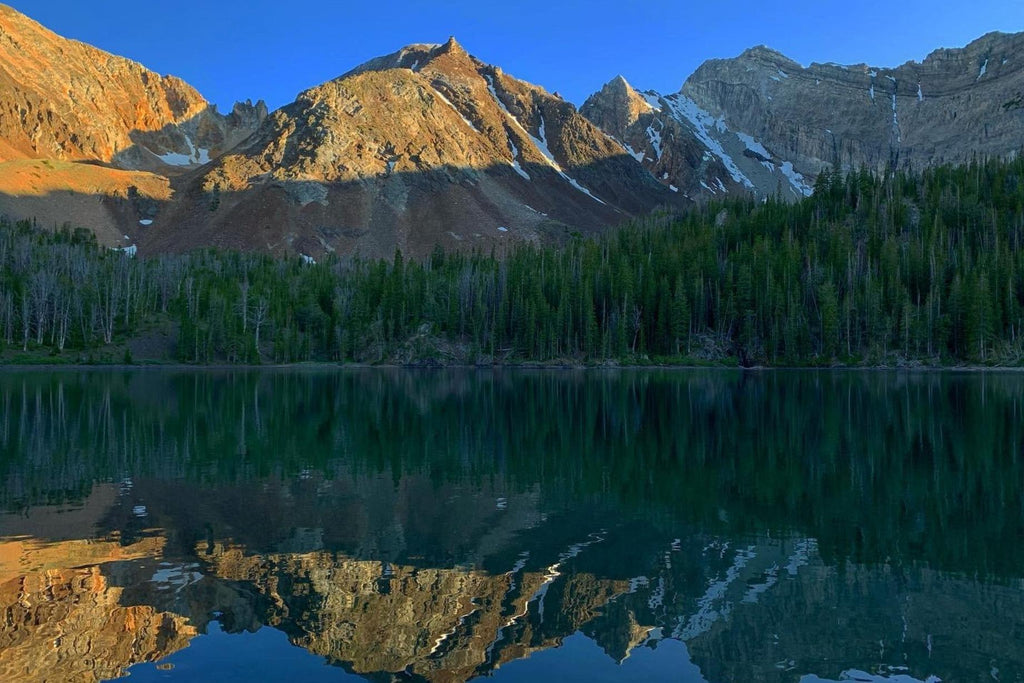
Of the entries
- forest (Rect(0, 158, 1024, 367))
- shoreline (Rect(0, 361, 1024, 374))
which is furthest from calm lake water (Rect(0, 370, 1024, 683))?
forest (Rect(0, 158, 1024, 367))

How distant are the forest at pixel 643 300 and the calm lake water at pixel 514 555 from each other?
277 feet

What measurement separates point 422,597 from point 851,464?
20313 millimetres

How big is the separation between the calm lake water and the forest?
277 ft

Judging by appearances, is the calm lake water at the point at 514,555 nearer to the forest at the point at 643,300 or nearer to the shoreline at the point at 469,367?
the shoreline at the point at 469,367

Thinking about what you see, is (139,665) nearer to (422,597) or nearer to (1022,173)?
(422,597)

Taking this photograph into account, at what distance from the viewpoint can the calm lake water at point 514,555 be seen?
39.9 ft

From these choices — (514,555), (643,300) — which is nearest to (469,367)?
(643,300)

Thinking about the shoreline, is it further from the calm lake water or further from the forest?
the calm lake water

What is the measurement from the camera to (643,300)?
4983 inches

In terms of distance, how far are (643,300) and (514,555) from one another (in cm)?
11215

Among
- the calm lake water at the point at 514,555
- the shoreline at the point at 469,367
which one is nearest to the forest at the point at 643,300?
the shoreline at the point at 469,367

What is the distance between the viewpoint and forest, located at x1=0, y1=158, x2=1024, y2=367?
114938 mm

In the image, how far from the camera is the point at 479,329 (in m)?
129

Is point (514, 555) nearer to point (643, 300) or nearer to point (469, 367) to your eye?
point (469, 367)
